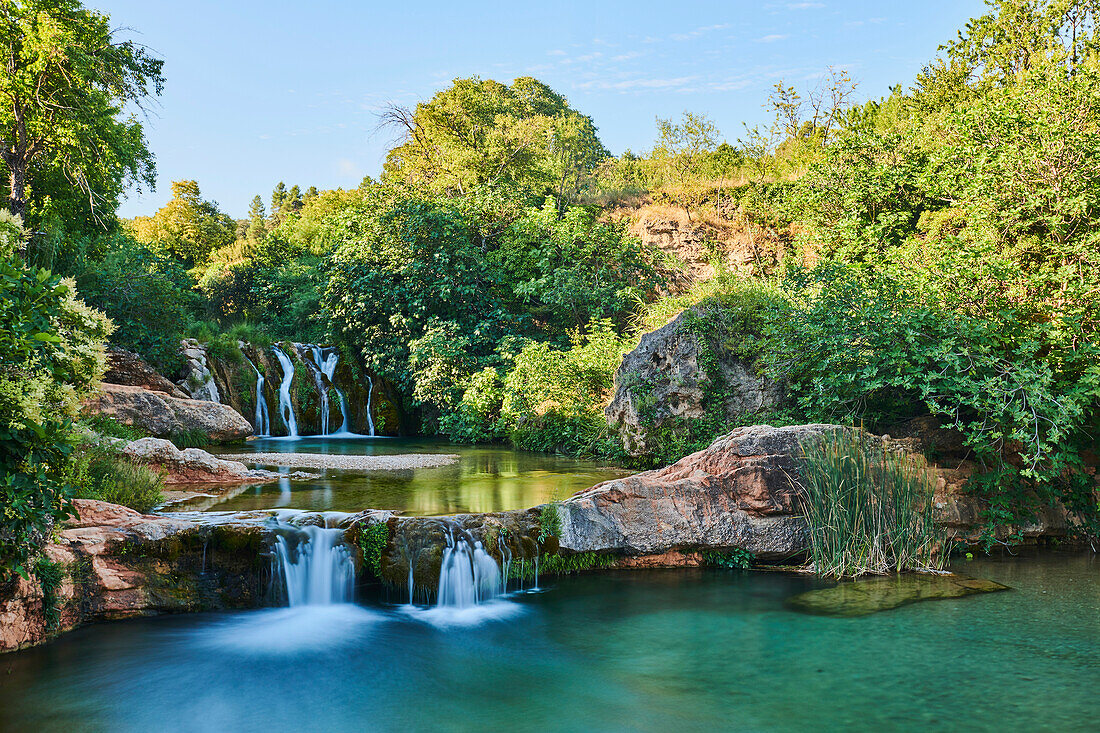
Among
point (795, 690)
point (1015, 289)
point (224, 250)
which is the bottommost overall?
point (795, 690)

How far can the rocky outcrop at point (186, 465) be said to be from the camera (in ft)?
31.9

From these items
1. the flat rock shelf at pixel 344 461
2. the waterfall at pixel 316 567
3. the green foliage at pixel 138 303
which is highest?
the green foliage at pixel 138 303

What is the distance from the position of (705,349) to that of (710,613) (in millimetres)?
6115

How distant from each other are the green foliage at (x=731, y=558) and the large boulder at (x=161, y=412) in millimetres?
9323

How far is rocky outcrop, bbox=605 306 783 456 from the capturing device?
1166cm

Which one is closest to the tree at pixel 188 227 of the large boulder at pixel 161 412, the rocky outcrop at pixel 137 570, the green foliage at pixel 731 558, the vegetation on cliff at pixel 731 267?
the vegetation on cliff at pixel 731 267

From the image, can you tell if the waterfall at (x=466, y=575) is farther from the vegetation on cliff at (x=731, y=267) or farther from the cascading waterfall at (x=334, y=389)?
the cascading waterfall at (x=334, y=389)

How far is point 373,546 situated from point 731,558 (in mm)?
3824

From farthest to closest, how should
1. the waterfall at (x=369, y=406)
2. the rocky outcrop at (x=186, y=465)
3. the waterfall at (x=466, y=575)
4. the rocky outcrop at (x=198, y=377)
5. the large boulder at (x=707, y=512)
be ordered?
the waterfall at (x=369, y=406) < the rocky outcrop at (x=198, y=377) < the rocky outcrop at (x=186, y=465) < the large boulder at (x=707, y=512) < the waterfall at (x=466, y=575)

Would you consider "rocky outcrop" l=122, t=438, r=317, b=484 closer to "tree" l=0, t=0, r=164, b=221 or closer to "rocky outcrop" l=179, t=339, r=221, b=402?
"rocky outcrop" l=179, t=339, r=221, b=402

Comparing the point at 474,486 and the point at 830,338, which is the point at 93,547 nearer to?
the point at 474,486

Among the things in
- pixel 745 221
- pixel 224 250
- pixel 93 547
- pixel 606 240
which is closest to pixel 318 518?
pixel 93 547

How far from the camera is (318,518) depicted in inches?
280

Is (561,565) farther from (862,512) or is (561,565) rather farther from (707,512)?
(862,512)
